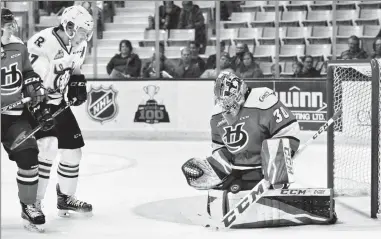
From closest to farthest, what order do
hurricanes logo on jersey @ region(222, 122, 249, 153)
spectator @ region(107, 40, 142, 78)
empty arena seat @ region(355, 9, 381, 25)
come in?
hurricanes logo on jersey @ region(222, 122, 249, 153), empty arena seat @ region(355, 9, 381, 25), spectator @ region(107, 40, 142, 78)

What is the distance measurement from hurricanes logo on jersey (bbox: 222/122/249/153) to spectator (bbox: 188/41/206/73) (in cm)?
432

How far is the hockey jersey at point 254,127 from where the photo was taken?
355cm

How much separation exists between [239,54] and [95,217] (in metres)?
4.38

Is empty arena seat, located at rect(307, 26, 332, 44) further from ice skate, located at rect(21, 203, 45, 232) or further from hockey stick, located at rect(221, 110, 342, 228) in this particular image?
ice skate, located at rect(21, 203, 45, 232)

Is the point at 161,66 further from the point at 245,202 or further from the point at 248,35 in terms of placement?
the point at 245,202

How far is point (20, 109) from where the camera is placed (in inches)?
133

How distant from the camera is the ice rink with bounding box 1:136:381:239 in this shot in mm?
3371

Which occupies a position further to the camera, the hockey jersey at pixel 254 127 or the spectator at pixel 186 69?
the spectator at pixel 186 69

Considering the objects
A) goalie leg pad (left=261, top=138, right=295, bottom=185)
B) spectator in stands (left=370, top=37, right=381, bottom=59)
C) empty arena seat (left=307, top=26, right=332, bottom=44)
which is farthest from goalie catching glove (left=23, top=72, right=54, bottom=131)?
empty arena seat (left=307, top=26, right=332, bottom=44)

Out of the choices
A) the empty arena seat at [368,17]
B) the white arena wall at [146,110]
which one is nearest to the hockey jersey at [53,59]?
the white arena wall at [146,110]

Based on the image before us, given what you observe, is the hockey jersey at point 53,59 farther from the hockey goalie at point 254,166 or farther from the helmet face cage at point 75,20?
the hockey goalie at point 254,166

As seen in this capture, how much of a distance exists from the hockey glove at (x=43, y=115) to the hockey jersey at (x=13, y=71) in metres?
0.09

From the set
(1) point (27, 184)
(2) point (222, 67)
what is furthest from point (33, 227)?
(2) point (222, 67)

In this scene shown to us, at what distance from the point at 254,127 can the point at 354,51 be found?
13.8 ft
